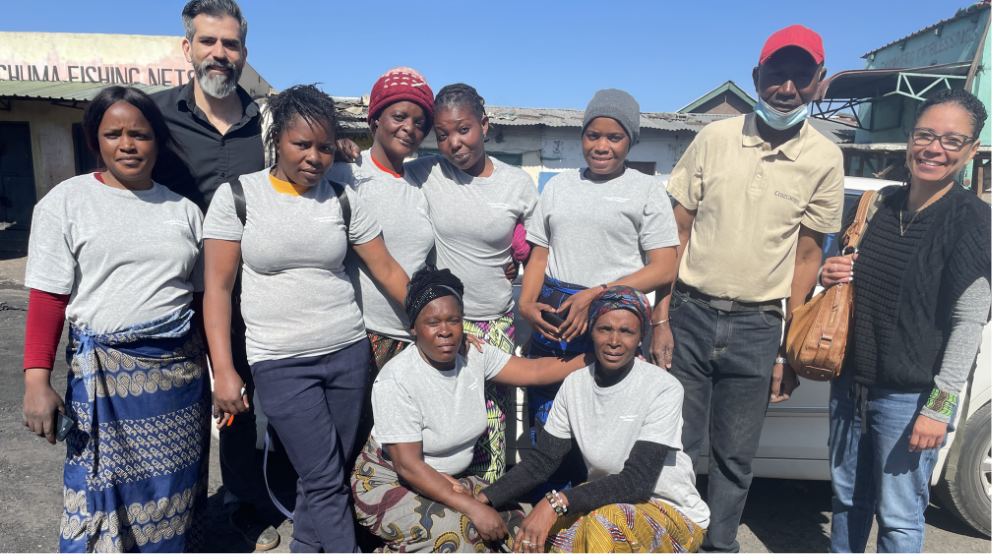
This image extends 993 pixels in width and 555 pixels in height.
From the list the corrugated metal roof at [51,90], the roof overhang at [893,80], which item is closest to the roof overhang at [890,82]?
the roof overhang at [893,80]

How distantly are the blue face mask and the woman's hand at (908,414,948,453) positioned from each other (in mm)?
1200

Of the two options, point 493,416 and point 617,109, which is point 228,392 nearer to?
point 493,416

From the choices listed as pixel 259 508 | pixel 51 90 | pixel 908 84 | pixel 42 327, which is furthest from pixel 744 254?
pixel 908 84

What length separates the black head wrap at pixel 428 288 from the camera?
2.26m

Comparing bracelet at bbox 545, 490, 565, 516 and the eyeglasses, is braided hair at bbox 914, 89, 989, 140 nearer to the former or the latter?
the eyeglasses

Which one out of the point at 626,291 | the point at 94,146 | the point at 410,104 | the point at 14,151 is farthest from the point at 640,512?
the point at 14,151

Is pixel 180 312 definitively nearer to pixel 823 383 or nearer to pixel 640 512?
pixel 640 512

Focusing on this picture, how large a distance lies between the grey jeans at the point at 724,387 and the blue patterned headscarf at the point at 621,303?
387 millimetres

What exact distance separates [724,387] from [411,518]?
1417 mm

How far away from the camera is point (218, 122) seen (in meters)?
2.72

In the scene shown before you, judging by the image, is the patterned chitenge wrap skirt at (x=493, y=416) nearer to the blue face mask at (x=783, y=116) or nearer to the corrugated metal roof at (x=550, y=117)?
the blue face mask at (x=783, y=116)

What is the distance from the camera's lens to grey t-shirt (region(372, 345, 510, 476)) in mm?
2242

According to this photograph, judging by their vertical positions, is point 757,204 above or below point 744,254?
above

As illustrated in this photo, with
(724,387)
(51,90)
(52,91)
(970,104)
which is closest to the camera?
(970,104)
